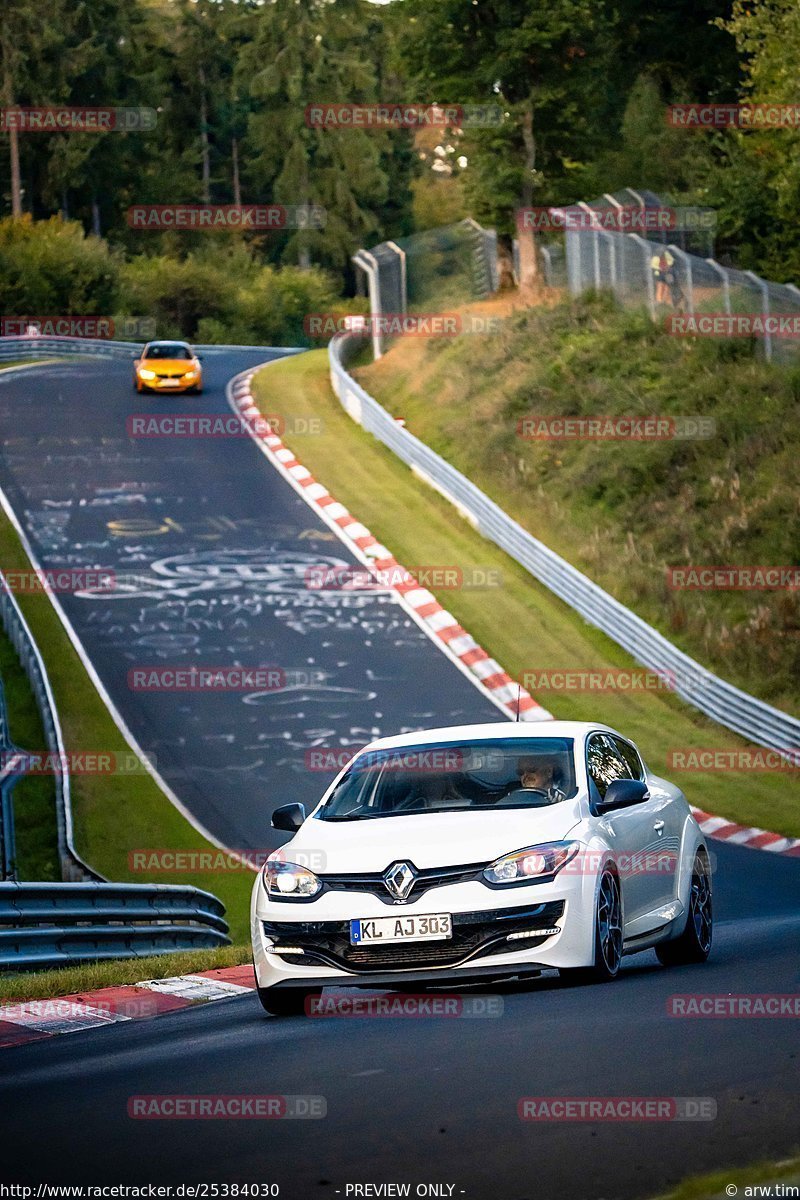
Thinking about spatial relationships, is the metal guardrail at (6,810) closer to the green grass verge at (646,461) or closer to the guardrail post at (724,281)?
the green grass verge at (646,461)

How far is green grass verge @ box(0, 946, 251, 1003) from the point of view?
37.0ft

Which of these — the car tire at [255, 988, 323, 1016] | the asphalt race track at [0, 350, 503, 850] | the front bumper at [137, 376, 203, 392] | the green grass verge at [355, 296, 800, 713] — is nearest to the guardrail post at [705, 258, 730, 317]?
the green grass verge at [355, 296, 800, 713]

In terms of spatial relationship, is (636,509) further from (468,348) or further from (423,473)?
(468,348)

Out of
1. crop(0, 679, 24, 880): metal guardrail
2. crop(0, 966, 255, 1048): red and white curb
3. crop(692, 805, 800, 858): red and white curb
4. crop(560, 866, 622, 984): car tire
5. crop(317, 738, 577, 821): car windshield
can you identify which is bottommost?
crop(692, 805, 800, 858): red and white curb

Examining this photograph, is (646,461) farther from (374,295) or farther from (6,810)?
(6,810)

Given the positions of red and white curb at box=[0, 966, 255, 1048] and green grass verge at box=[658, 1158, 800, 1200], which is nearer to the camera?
green grass verge at box=[658, 1158, 800, 1200]

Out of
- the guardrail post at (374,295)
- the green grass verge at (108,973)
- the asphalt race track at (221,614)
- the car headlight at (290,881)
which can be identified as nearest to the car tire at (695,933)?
the car headlight at (290,881)

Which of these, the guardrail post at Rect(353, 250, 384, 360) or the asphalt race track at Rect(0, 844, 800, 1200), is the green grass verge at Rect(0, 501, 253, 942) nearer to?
the asphalt race track at Rect(0, 844, 800, 1200)

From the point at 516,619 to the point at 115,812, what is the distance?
32.4ft

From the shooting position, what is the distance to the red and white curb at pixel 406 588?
90.4 feet

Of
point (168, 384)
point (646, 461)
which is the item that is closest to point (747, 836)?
point (646, 461)

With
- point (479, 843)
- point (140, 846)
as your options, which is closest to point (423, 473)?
point (140, 846)

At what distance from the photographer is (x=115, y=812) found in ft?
76.1

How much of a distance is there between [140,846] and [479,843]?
13.6m
